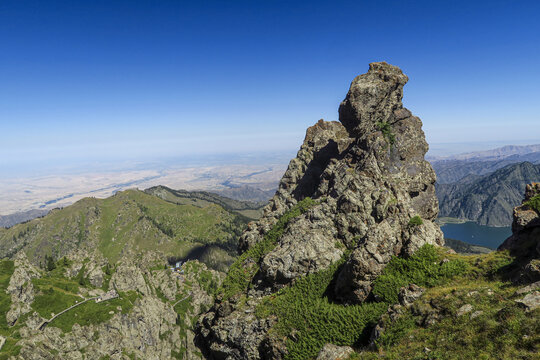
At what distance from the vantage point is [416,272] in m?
29.7

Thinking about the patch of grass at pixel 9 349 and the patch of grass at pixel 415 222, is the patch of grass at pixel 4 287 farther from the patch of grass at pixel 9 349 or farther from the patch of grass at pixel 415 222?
the patch of grass at pixel 415 222

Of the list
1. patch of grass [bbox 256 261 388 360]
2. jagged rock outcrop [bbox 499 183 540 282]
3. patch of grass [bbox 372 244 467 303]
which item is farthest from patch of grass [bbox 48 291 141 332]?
jagged rock outcrop [bbox 499 183 540 282]

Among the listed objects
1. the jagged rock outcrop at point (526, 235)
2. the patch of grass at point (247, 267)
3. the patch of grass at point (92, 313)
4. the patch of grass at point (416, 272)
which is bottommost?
the patch of grass at point (92, 313)

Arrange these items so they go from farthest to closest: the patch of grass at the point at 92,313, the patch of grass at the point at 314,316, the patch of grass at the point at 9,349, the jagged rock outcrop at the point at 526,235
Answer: the patch of grass at the point at 92,313, the patch of grass at the point at 9,349, the patch of grass at the point at 314,316, the jagged rock outcrop at the point at 526,235

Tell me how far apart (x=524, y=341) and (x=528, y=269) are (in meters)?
9.17

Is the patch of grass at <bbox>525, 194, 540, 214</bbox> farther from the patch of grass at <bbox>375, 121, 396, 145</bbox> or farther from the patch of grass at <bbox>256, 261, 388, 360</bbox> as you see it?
the patch of grass at <bbox>375, 121, 396, 145</bbox>

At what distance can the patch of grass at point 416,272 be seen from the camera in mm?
28125

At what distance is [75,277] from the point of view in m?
138

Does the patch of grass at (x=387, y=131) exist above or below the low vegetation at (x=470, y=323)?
above

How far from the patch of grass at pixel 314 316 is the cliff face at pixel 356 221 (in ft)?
5.08

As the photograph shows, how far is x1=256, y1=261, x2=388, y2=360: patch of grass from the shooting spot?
29.5 meters

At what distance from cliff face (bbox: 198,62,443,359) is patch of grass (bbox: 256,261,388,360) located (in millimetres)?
1547

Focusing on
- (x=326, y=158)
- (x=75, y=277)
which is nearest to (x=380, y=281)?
(x=326, y=158)

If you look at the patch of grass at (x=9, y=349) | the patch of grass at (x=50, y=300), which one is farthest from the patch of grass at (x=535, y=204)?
the patch of grass at (x=50, y=300)
